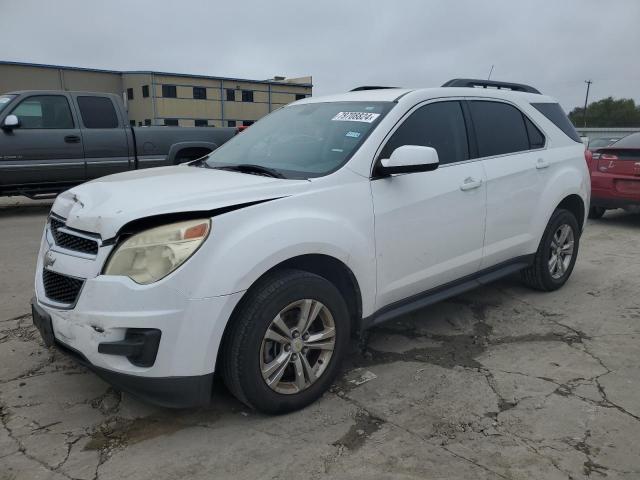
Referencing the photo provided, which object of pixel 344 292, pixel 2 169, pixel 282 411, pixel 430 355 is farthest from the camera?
pixel 2 169

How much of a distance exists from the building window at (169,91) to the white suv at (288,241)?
37887mm

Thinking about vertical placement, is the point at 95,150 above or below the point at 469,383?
above

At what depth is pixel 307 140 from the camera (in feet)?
12.0

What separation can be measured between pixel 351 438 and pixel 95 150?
7915 mm

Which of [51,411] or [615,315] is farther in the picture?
[615,315]

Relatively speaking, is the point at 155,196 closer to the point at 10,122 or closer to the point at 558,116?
the point at 558,116

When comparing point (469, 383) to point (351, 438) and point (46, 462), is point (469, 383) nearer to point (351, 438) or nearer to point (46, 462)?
point (351, 438)

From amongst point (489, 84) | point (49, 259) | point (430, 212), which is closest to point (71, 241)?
point (49, 259)

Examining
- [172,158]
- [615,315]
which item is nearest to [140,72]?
[172,158]

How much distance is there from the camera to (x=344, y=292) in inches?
128

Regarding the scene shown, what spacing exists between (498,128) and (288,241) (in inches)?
92.1

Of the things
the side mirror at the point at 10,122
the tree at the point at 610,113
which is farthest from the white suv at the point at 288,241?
the tree at the point at 610,113

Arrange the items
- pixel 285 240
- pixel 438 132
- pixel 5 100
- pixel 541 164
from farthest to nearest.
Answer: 1. pixel 5 100
2. pixel 541 164
3. pixel 438 132
4. pixel 285 240

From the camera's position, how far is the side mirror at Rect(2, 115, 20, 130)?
8.23m
